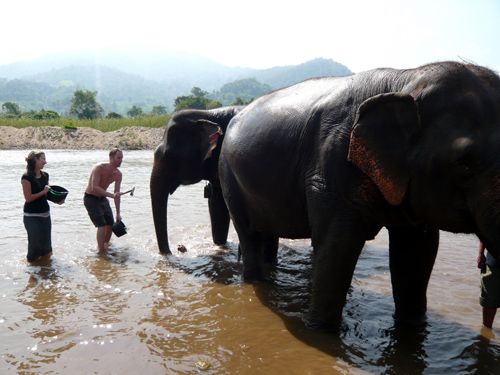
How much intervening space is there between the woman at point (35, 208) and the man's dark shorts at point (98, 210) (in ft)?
2.68

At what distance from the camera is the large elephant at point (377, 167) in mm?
3064

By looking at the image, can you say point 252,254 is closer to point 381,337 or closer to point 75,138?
point 381,337

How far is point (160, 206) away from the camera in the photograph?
7.15 metres

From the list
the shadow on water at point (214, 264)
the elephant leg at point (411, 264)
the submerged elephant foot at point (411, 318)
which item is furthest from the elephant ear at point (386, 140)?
the shadow on water at point (214, 264)

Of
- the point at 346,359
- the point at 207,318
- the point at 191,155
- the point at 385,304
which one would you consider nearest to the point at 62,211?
the point at 191,155

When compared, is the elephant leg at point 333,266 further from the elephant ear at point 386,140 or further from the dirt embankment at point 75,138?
the dirt embankment at point 75,138

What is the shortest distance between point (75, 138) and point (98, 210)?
97.8ft

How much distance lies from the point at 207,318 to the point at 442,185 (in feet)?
7.92

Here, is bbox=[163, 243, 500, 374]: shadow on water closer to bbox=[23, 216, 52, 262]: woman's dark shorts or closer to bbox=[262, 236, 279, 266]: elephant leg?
bbox=[262, 236, 279, 266]: elephant leg

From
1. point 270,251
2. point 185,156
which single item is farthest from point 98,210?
point 270,251

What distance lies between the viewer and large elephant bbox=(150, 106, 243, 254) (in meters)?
6.80

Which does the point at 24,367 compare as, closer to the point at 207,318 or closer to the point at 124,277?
the point at 207,318

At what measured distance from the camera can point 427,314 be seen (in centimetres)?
468

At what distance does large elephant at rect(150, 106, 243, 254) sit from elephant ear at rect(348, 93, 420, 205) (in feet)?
11.4
